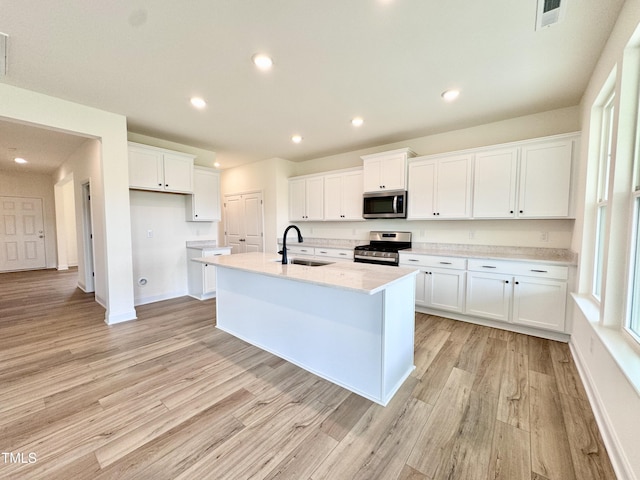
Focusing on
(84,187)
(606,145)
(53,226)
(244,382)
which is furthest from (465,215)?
(53,226)

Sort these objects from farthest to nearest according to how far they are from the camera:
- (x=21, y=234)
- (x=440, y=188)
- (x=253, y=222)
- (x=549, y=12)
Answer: (x=21, y=234) → (x=253, y=222) → (x=440, y=188) → (x=549, y=12)

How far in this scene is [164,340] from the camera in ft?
9.62

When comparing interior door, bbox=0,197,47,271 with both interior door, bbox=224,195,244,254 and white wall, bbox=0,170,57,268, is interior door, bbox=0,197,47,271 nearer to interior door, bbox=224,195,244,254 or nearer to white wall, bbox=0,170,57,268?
white wall, bbox=0,170,57,268

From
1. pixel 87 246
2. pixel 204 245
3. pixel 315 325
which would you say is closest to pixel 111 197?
pixel 204 245

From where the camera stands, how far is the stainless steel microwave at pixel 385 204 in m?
4.11

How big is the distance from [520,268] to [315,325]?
2.51m

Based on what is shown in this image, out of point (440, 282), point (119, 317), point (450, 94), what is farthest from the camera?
point (440, 282)

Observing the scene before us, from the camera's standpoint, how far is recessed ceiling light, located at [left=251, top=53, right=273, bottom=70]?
2221mm

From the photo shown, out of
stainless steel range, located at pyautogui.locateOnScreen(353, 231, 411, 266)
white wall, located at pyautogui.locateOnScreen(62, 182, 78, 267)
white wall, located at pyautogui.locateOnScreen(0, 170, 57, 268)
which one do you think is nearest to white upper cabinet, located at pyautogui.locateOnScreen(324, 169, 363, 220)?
stainless steel range, located at pyautogui.locateOnScreen(353, 231, 411, 266)

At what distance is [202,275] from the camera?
4.46 metres

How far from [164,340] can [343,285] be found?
2.38 m

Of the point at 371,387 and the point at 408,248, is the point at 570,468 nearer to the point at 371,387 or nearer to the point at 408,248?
the point at 371,387

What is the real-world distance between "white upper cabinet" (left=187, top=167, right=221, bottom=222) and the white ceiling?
122 centimetres

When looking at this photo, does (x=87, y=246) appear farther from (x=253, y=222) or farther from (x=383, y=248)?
(x=383, y=248)
